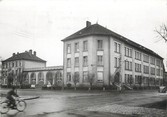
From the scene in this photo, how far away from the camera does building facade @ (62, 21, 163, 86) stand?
49.3m

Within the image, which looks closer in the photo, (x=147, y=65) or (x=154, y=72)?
(x=147, y=65)

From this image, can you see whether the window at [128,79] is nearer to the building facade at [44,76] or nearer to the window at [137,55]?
the window at [137,55]

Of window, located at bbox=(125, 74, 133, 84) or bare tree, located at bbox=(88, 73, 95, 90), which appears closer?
bare tree, located at bbox=(88, 73, 95, 90)

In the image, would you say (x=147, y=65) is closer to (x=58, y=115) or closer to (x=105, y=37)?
(x=105, y=37)

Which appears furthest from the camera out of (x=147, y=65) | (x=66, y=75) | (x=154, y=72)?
(x=154, y=72)

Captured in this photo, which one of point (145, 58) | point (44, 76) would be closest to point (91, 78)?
point (44, 76)

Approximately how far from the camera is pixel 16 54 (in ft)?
292

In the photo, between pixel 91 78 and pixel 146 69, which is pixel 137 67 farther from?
pixel 91 78

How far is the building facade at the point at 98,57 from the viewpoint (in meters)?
49.3

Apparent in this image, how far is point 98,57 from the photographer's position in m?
50.2

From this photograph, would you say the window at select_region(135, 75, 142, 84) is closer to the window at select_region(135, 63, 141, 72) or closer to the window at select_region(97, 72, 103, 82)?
the window at select_region(135, 63, 141, 72)

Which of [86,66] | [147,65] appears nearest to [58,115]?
[86,66]

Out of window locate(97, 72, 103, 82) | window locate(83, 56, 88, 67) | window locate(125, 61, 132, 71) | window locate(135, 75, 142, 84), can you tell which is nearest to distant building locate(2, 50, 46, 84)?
window locate(83, 56, 88, 67)

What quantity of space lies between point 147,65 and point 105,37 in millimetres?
25673
